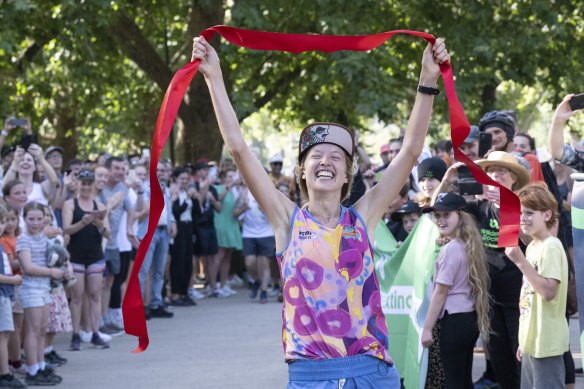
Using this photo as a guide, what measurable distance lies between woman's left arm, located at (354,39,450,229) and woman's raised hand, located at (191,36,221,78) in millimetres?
816

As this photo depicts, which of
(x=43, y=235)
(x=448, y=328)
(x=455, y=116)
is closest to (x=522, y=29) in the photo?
(x=43, y=235)

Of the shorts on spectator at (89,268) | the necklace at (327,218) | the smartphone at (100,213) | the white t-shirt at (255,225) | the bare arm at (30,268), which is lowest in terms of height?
the shorts on spectator at (89,268)

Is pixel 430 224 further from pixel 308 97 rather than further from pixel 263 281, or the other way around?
pixel 308 97

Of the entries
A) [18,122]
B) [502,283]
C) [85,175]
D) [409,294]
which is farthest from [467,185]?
[18,122]

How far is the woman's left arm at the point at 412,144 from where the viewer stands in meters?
4.92

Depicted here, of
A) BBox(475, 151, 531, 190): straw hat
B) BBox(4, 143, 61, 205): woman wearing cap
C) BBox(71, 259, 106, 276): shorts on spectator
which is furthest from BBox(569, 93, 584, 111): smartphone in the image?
BBox(71, 259, 106, 276): shorts on spectator

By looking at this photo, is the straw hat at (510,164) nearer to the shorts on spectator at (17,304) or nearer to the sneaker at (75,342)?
the shorts on spectator at (17,304)

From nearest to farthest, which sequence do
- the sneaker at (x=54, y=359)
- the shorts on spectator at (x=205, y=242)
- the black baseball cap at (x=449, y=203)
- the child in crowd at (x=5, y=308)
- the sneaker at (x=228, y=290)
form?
1. the black baseball cap at (x=449, y=203)
2. the child in crowd at (x=5, y=308)
3. the sneaker at (x=54, y=359)
4. the shorts on spectator at (x=205, y=242)
5. the sneaker at (x=228, y=290)

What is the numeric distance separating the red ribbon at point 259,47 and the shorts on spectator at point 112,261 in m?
8.32

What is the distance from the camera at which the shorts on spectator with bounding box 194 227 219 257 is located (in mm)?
17781

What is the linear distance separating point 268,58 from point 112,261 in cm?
1166

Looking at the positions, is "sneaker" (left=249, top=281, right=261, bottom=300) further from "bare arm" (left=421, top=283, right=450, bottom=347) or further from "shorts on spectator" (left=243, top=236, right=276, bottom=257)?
"bare arm" (left=421, top=283, right=450, bottom=347)

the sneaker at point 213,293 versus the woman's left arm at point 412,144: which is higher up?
the woman's left arm at point 412,144

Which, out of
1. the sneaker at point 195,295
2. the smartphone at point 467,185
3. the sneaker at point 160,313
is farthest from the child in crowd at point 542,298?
the sneaker at point 195,295
